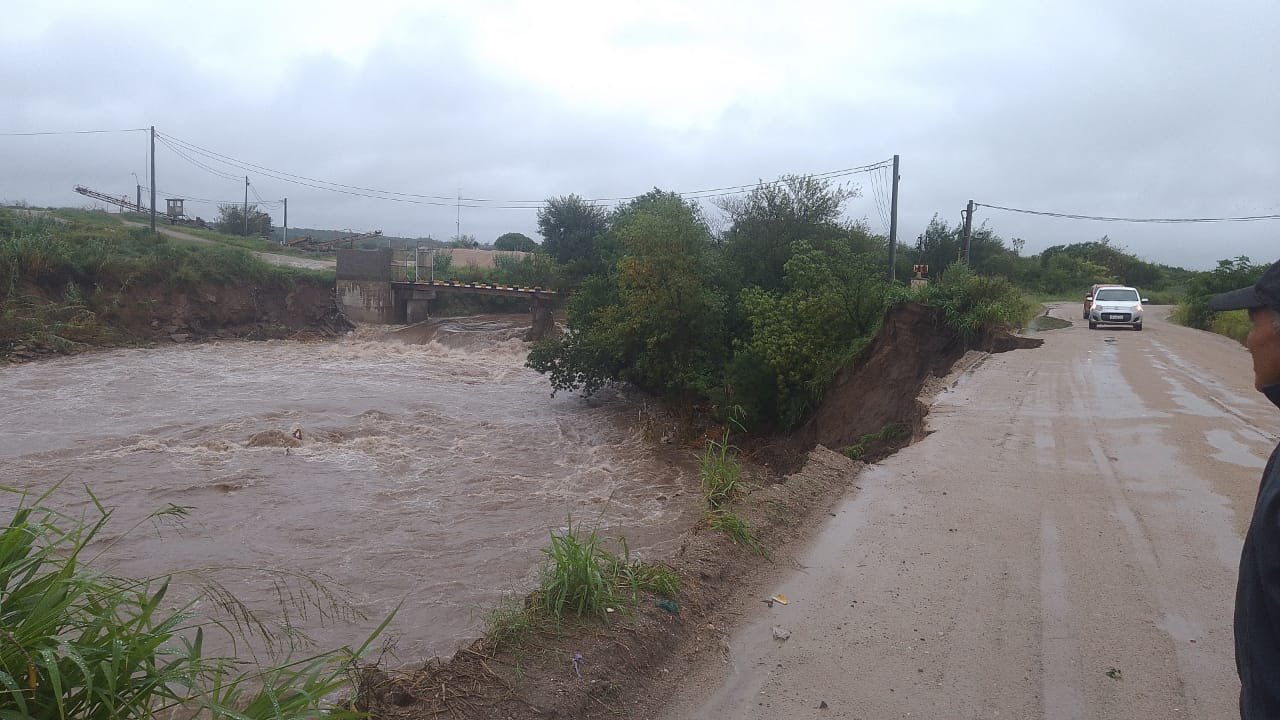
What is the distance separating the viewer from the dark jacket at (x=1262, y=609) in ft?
5.84

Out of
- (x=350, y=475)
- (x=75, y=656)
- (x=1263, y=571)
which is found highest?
(x=1263, y=571)

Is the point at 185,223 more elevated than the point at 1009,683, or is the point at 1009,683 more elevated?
the point at 185,223

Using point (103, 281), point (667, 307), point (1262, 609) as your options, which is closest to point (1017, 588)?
point (1262, 609)

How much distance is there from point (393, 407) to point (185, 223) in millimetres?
47860

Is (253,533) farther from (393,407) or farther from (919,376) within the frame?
(919,376)

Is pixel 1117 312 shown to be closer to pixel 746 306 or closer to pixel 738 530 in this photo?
pixel 746 306

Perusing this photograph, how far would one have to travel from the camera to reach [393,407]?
23141mm

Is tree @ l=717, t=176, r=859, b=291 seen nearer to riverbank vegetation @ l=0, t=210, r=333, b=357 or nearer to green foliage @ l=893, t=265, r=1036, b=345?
green foliage @ l=893, t=265, r=1036, b=345

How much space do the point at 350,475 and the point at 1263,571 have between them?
51.4 ft

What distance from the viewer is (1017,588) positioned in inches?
218

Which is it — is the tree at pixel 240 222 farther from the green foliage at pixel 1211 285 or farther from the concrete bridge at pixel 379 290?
the green foliage at pixel 1211 285

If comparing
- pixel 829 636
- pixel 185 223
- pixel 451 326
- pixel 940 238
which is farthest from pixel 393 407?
pixel 185 223

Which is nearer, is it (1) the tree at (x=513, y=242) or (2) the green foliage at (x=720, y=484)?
(2) the green foliage at (x=720, y=484)

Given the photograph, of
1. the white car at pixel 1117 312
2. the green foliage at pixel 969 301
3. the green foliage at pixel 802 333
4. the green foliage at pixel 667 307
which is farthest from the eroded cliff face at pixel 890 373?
the white car at pixel 1117 312
